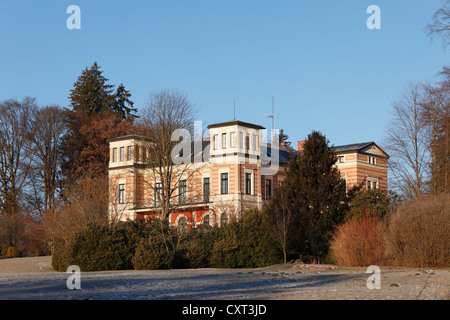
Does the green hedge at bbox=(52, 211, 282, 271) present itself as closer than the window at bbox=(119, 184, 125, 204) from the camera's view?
Yes

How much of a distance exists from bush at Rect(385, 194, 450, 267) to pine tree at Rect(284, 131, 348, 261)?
4523 millimetres

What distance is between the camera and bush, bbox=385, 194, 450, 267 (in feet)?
71.2

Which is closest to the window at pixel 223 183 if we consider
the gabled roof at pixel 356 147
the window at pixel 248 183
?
the window at pixel 248 183

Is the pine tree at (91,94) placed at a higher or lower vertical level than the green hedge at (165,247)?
higher

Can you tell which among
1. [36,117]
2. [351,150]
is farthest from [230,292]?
[36,117]

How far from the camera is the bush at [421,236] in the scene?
21.7m

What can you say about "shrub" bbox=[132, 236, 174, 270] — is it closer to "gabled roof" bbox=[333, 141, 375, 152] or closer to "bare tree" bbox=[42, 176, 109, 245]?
"bare tree" bbox=[42, 176, 109, 245]

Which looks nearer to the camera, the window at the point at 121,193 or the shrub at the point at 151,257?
the shrub at the point at 151,257

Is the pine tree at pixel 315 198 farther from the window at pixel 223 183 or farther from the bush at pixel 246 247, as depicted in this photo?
the window at pixel 223 183

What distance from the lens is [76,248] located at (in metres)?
25.8

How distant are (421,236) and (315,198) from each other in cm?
691

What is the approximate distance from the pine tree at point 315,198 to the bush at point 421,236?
14.8 feet

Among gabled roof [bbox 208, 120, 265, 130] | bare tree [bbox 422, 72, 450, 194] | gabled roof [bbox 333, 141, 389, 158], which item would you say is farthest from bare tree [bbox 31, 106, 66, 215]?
bare tree [bbox 422, 72, 450, 194]
